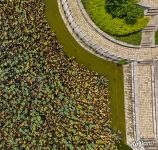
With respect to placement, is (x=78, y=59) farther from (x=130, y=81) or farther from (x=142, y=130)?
(x=142, y=130)

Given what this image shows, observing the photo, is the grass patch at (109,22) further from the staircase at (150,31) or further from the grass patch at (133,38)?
the staircase at (150,31)

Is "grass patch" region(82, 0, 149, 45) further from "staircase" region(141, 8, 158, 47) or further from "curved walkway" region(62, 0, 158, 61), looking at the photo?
"curved walkway" region(62, 0, 158, 61)

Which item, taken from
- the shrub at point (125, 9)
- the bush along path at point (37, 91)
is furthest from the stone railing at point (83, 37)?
the shrub at point (125, 9)

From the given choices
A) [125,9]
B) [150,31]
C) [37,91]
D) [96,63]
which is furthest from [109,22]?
[37,91]

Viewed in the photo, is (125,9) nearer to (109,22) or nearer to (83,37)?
(109,22)

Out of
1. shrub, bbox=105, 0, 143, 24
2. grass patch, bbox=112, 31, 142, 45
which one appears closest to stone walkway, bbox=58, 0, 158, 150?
grass patch, bbox=112, 31, 142, 45
